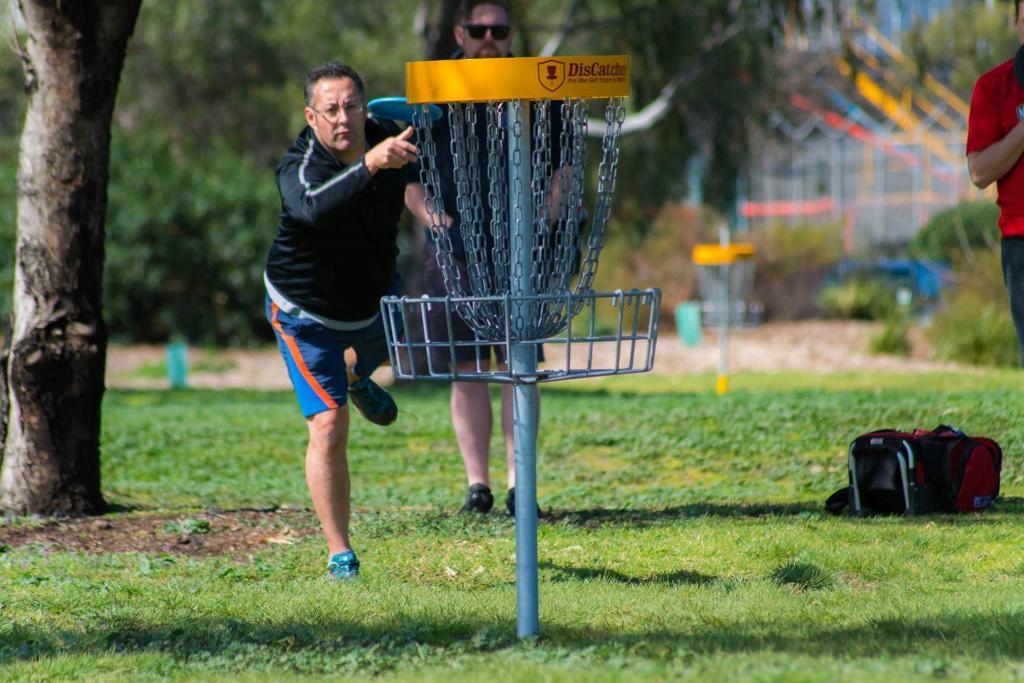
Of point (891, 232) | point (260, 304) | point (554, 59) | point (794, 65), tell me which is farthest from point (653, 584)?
point (794, 65)

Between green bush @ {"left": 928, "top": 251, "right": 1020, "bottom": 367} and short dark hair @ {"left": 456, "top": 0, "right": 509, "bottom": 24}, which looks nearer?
short dark hair @ {"left": 456, "top": 0, "right": 509, "bottom": 24}

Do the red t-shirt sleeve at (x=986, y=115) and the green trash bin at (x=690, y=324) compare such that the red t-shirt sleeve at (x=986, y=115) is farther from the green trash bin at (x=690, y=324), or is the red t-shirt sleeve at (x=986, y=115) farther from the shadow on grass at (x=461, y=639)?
the green trash bin at (x=690, y=324)

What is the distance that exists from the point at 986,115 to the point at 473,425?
2.74 m

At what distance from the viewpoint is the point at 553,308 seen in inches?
165

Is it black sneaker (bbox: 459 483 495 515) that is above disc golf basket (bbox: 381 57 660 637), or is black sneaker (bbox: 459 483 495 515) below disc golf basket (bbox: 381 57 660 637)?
below

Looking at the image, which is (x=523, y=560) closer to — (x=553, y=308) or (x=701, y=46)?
(x=553, y=308)

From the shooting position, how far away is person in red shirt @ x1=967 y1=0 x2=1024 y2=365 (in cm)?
530

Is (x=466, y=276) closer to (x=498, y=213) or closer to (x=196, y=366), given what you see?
(x=498, y=213)

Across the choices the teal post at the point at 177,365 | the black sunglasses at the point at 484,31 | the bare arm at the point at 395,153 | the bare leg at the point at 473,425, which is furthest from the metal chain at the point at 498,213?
the teal post at the point at 177,365

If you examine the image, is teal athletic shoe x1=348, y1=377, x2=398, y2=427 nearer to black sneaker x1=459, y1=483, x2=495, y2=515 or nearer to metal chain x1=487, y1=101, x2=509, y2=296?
black sneaker x1=459, y1=483, x2=495, y2=515

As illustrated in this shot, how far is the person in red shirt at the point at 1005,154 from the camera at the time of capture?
5.30 m

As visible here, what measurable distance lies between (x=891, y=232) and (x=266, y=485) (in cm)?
2145

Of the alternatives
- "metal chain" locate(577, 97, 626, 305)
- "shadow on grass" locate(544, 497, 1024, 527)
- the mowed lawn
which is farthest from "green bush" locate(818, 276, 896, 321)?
"metal chain" locate(577, 97, 626, 305)

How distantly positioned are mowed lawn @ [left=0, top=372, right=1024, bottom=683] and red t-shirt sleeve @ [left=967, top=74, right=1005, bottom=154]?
5.32 feet
